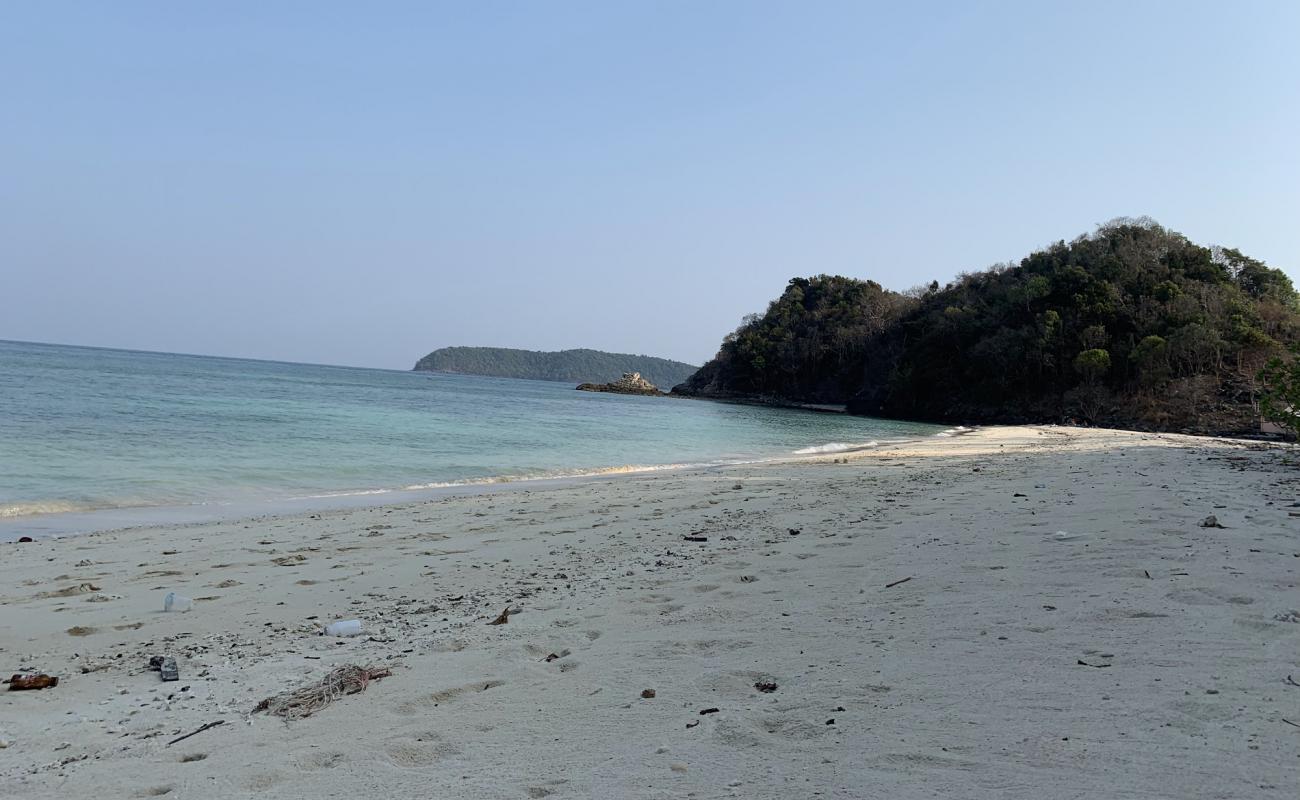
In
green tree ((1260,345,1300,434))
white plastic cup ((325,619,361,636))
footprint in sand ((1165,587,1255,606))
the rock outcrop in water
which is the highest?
the rock outcrop in water

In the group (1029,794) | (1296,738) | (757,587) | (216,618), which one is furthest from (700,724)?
(216,618)

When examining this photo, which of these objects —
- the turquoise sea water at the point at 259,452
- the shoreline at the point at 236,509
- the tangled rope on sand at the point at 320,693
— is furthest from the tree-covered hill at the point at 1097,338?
the tangled rope on sand at the point at 320,693

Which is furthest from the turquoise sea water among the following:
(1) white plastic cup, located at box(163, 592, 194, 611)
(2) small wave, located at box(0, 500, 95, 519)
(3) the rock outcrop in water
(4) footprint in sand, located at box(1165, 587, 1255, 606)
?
(3) the rock outcrop in water

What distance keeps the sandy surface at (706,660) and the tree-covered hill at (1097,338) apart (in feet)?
111

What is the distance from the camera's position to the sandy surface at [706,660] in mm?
2330

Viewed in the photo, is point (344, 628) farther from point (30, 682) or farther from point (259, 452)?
point (259, 452)

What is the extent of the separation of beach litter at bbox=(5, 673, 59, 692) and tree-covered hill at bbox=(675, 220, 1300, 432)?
38.4 m

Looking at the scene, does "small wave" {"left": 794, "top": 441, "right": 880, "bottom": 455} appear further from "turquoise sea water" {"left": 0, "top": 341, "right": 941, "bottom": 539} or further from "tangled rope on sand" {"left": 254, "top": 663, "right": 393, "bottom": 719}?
"tangled rope on sand" {"left": 254, "top": 663, "right": 393, "bottom": 719}

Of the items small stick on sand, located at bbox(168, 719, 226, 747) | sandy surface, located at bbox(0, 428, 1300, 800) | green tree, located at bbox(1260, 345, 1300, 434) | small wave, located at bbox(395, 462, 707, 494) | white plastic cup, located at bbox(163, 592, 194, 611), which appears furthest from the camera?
small wave, located at bbox(395, 462, 707, 494)

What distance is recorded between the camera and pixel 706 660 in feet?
11.3

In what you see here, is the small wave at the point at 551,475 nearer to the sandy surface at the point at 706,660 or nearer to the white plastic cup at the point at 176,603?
the sandy surface at the point at 706,660

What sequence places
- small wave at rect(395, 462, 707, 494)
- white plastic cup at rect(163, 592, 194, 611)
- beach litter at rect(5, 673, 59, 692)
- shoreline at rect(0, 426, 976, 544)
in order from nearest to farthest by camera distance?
beach litter at rect(5, 673, 59, 692) → white plastic cup at rect(163, 592, 194, 611) → shoreline at rect(0, 426, 976, 544) → small wave at rect(395, 462, 707, 494)

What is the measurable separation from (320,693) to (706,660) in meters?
1.78

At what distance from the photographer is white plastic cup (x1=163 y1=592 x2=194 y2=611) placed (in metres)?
4.98
